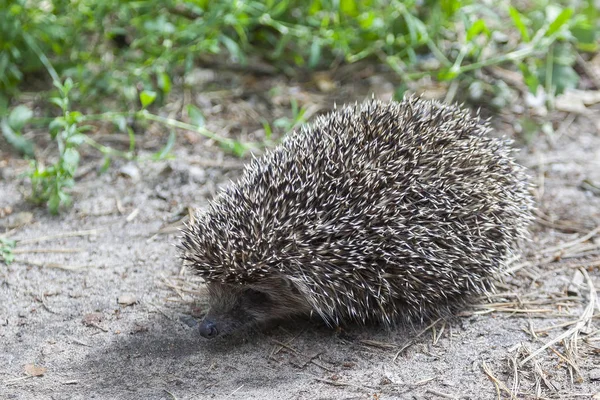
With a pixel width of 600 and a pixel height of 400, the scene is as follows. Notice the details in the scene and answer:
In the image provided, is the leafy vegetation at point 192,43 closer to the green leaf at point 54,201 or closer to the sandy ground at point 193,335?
the green leaf at point 54,201

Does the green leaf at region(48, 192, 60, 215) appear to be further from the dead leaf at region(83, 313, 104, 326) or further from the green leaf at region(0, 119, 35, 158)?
the dead leaf at region(83, 313, 104, 326)

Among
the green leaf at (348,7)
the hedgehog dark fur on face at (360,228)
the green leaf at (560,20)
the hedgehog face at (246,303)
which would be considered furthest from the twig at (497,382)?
the green leaf at (348,7)

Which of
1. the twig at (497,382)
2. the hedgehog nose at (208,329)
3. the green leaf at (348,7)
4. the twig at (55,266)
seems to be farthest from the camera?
the green leaf at (348,7)

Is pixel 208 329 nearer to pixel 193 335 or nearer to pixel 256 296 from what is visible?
pixel 193 335

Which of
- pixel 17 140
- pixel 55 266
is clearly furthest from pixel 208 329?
pixel 17 140

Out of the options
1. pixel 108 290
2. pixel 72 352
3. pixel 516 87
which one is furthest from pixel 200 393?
pixel 516 87

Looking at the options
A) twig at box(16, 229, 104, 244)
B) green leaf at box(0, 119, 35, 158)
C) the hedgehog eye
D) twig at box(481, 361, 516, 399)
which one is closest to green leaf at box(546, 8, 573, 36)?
twig at box(481, 361, 516, 399)
